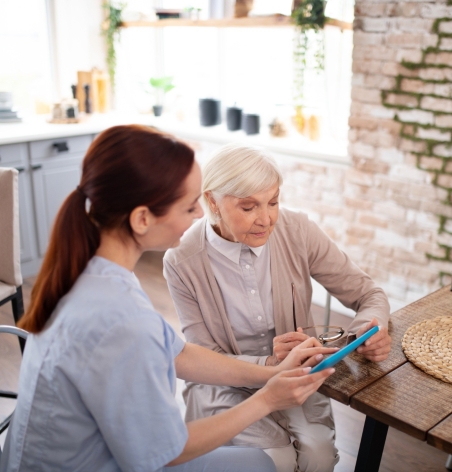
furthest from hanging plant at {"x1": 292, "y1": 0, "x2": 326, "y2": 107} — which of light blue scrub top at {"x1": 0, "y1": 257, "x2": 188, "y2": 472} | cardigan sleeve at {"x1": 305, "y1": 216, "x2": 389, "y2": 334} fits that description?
light blue scrub top at {"x1": 0, "y1": 257, "x2": 188, "y2": 472}

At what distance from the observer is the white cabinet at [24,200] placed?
145 inches

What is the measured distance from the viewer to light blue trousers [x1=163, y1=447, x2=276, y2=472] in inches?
53.4

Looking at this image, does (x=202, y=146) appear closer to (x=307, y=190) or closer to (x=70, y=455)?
(x=307, y=190)

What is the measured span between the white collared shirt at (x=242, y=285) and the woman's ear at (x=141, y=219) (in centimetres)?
63

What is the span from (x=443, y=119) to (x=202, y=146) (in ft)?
5.87

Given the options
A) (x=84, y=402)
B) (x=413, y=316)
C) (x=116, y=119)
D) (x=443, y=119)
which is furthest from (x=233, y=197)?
(x=116, y=119)

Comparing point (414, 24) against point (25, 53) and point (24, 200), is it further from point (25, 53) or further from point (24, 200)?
point (25, 53)

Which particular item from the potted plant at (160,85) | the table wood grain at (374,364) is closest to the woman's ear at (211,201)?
the table wood grain at (374,364)

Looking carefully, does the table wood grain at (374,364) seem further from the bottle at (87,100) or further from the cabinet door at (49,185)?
the bottle at (87,100)

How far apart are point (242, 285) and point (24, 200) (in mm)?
2478

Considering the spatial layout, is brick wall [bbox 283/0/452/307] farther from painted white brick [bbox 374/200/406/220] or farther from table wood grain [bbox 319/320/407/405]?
table wood grain [bbox 319/320/407/405]

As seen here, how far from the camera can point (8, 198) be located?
2.34 m

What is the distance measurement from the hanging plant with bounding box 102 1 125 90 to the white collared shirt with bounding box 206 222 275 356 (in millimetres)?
3297

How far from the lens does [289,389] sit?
124cm
